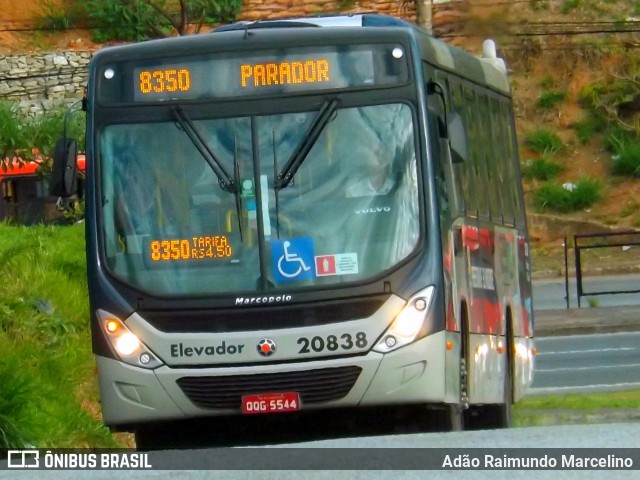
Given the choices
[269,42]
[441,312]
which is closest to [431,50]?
[269,42]

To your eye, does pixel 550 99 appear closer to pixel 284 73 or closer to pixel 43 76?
pixel 43 76

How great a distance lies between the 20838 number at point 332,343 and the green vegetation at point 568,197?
3166 cm

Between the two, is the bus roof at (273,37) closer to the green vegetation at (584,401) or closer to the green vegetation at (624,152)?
the green vegetation at (584,401)

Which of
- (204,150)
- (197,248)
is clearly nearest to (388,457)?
(197,248)

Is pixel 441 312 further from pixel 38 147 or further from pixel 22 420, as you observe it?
pixel 38 147

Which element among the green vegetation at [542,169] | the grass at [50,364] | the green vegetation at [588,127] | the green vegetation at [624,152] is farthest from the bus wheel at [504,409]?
the green vegetation at [588,127]

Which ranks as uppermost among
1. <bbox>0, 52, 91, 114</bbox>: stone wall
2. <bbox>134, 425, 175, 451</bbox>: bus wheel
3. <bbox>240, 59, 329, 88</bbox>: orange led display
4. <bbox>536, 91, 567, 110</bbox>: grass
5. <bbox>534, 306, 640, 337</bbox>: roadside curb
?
<bbox>240, 59, 329, 88</bbox>: orange led display

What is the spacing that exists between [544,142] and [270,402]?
35.1 m

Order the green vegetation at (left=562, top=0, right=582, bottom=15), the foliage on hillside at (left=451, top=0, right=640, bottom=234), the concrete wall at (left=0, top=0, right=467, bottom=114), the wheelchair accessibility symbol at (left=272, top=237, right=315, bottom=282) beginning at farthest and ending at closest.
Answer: the concrete wall at (left=0, top=0, right=467, bottom=114)
the green vegetation at (left=562, top=0, right=582, bottom=15)
the foliage on hillside at (left=451, top=0, right=640, bottom=234)
the wheelchair accessibility symbol at (left=272, top=237, right=315, bottom=282)

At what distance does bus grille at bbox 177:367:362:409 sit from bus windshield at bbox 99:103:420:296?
1.98 ft

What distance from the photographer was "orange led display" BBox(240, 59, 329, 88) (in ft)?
38.3

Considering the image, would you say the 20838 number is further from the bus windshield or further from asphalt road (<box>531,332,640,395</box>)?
asphalt road (<box>531,332,640,395</box>)

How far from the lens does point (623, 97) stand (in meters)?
46.1

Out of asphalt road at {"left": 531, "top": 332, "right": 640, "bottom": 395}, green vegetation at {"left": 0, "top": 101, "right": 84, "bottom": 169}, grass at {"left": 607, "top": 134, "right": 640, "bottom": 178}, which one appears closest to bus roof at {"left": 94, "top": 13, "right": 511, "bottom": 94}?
asphalt road at {"left": 531, "top": 332, "right": 640, "bottom": 395}
